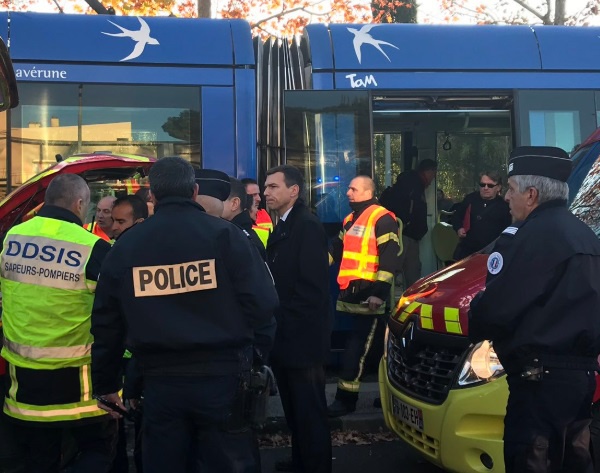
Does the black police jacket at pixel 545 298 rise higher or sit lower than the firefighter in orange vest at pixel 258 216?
lower

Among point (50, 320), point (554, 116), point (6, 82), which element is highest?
point (554, 116)

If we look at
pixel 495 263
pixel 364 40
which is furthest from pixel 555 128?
pixel 495 263

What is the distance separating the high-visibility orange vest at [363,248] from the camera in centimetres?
642

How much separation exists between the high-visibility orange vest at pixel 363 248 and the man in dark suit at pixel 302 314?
5.48ft

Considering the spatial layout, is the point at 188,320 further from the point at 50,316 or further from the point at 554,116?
the point at 554,116

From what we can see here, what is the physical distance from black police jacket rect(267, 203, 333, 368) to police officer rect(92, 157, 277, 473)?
4.19 ft

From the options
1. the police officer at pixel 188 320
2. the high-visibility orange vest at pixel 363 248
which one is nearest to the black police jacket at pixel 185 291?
the police officer at pixel 188 320

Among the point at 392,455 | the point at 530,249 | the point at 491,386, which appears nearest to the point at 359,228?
the point at 392,455

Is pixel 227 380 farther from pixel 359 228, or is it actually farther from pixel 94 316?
pixel 359 228

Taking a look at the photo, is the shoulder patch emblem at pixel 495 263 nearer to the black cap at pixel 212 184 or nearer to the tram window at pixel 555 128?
the black cap at pixel 212 184

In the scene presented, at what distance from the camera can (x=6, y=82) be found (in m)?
3.79

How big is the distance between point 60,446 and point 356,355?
288 centimetres

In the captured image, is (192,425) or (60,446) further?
(60,446)

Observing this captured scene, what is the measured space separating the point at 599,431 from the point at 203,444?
187 centimetres
